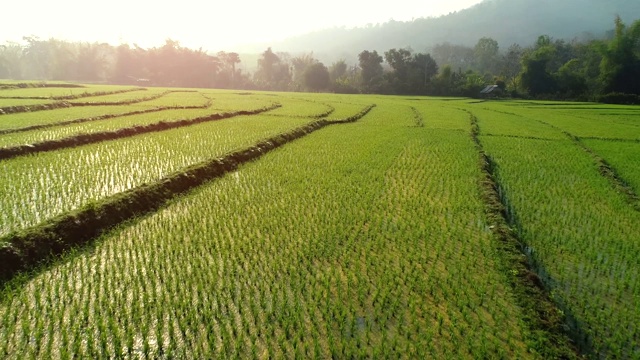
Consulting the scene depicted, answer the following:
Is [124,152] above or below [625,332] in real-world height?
above

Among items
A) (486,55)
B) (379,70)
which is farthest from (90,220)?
(486,55)

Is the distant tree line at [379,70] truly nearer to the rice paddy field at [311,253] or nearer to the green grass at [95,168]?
the rice paddy field at [311,253]

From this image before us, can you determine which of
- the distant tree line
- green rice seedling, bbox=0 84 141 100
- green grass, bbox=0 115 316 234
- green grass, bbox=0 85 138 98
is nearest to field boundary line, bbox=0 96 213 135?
green grass, bbox=0 115 316 234

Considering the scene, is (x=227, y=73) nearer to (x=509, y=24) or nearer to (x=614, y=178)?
(x=614, y=178)

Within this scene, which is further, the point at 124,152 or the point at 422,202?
the point at 124,152

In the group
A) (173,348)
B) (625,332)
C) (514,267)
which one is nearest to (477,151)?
(514,267)

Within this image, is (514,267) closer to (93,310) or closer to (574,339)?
(574,339)

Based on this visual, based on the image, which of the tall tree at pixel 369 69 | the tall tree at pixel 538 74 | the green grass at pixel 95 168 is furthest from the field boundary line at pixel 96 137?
the tall tree at pixel 369 69
